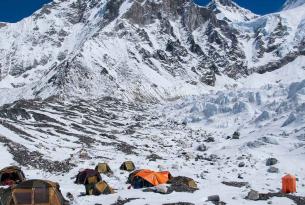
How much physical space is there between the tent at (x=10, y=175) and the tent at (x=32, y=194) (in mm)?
10793

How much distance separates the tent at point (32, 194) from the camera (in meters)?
29.5

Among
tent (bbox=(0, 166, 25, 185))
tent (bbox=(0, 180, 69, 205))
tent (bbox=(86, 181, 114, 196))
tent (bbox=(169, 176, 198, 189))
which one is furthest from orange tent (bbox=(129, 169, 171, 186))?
tent (bbox=(0, 180, 69, 205))

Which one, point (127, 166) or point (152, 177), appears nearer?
point (152, 177)

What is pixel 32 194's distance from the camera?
2988cm

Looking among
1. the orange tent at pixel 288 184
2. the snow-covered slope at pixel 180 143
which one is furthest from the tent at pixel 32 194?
the orange tent at pixel 288 184

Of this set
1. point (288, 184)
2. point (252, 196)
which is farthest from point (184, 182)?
point (252, 196)

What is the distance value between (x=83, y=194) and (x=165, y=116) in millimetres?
105874

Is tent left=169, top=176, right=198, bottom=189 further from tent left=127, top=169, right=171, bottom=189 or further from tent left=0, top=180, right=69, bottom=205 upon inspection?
tent left=0, top=180, right=69, bottom=205

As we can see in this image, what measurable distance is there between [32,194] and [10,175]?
41.0 feet

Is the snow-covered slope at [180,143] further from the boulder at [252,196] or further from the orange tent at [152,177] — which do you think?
the orange tent at [152,177]

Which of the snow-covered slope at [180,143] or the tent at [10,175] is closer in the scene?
the tent at [10,175]

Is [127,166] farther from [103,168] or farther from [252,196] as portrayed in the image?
[252,196]

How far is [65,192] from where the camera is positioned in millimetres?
36719

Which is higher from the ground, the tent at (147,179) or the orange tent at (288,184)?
the tent at (147,179)
